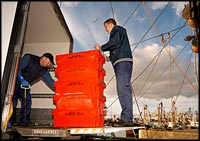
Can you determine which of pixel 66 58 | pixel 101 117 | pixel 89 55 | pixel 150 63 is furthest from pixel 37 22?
pixel 150 63

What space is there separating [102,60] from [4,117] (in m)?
1.56

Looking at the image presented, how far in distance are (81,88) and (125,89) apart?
84cm

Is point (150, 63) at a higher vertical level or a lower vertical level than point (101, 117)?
higher

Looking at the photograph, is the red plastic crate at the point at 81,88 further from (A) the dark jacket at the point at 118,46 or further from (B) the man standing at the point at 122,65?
(A) the dark jacket at the point at 118,46

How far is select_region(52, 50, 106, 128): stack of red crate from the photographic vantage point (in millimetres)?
3010

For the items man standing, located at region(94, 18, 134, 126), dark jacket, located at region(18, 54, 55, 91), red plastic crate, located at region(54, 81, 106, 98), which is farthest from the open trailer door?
man standing, located at region(94, 18, 134, 126)

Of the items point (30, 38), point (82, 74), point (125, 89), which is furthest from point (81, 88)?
point (30, 38)

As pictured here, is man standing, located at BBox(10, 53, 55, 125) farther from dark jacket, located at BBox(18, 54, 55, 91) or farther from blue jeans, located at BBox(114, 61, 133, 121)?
blue jeans, located at BBox(114, 61, 133, 121)

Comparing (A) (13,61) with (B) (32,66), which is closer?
(A) (13,61)

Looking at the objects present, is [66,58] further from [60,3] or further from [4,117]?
[60,3]

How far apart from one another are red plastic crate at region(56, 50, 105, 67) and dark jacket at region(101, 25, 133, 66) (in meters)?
0.47

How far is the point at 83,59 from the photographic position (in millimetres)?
3162

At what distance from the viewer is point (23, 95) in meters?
4.72

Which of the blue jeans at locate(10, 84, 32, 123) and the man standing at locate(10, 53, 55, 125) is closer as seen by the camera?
the man standing at locate(10, 53, 55, 125)
